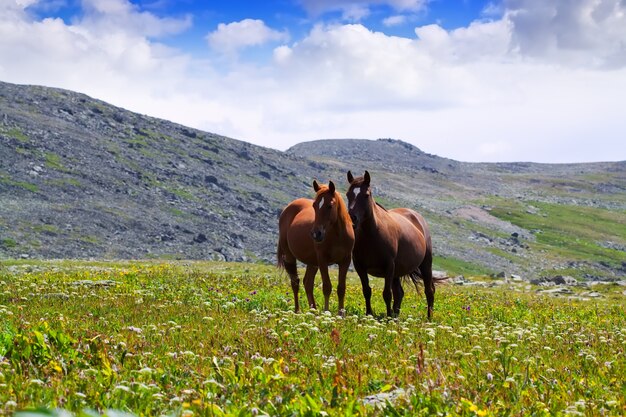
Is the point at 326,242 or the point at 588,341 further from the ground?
the point at 326,242

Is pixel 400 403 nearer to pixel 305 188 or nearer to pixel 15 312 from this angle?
pixel 15 312

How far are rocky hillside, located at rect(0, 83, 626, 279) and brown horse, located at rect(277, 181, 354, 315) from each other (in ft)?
154

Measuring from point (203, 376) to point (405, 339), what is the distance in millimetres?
4471

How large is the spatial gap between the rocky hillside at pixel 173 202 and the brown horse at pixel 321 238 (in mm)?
46840

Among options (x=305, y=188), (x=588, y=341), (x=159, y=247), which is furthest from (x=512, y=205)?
(x=588, y=341)

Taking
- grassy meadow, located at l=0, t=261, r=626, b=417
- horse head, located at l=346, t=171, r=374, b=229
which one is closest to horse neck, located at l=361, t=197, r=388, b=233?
horse head, located at l=346, t=171, r=374, b=229

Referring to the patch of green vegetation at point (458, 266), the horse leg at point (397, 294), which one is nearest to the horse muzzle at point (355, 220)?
the horse leg at point (397, 294)

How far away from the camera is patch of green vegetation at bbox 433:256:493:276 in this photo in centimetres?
9200

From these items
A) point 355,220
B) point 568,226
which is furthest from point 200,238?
point 568,226

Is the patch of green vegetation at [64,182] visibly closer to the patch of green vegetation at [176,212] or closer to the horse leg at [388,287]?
the patch of green vegetation at [176,212]

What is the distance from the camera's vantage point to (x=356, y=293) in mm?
24734

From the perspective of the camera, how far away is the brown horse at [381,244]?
52.5ft

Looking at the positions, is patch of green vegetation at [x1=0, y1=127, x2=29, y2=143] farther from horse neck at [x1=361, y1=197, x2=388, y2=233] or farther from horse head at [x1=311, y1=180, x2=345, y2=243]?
horse head at [x1=311, y1=180, x2=345, y2=243]

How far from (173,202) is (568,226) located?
9877cm
